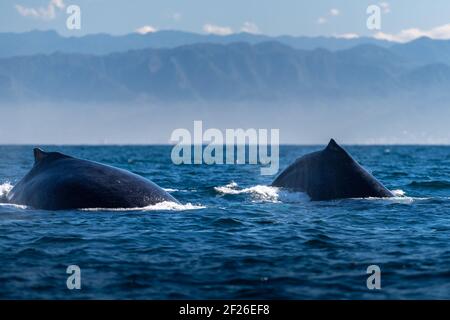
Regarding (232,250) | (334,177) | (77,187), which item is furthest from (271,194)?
(232,250)

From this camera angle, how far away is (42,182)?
757 inches

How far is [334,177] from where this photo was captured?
21.8 meters

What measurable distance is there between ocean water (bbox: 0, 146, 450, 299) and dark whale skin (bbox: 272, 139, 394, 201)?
344 mm

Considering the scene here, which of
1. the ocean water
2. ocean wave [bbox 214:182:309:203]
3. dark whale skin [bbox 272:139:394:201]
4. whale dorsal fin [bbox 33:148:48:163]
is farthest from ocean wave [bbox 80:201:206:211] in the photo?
dark whale skin [bbox 272:139:394:201]

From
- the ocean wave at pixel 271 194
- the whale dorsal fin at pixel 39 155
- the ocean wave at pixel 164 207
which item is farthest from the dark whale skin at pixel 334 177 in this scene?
the whale dorsal fin at pixel 39 155

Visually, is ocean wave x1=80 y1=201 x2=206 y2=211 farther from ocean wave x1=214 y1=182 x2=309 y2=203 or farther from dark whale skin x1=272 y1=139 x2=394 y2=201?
dark whale skin x1=272 y1=139 x2=394 y2=201

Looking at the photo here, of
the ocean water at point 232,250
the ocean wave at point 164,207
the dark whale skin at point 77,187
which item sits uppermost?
the dark whale skin at point 77,187

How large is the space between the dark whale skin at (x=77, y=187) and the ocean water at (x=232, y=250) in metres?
0.35

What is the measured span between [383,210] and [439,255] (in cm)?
624

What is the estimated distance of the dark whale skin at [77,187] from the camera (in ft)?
62.2

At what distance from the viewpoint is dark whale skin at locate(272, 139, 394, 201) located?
21.7m

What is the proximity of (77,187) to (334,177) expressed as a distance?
7431 millimetres

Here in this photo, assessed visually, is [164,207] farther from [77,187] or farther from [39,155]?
[39,155]

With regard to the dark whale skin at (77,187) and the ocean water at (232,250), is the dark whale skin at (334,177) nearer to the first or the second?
the ocean water at (232,250)
